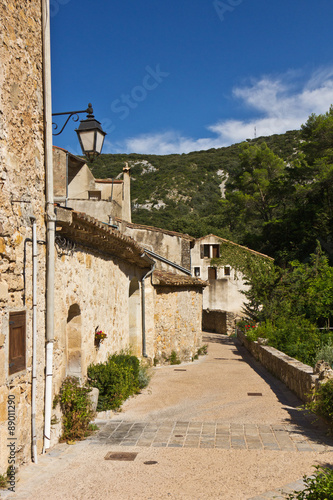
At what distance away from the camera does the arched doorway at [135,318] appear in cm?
1240

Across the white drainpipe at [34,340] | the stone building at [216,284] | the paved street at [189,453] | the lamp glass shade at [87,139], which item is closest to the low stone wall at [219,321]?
the stone building at [216,284]

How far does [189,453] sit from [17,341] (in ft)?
8.81

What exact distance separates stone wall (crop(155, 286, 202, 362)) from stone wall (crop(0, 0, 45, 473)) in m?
8.55

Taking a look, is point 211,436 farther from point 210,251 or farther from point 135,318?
point 210,251

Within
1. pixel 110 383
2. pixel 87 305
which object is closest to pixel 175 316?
pixel 110 383

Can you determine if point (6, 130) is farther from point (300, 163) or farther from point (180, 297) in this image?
point (300, 163)

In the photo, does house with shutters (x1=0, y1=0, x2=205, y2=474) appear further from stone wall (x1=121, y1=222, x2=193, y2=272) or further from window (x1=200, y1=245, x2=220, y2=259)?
window (x1=200, y1=245, x2=220, y2=259)

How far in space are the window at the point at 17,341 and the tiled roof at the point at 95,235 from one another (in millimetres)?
1568

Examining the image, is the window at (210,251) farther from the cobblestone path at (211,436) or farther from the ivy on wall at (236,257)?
the cobblestone path at (211,436)

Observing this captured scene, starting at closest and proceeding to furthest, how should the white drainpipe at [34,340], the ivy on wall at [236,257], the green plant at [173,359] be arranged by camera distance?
the white drainpipe at [34,340] < the green plant at [173,359] < the ivy on wall at [236,257]

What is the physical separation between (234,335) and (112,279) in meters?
20.6

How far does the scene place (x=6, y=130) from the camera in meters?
4.88

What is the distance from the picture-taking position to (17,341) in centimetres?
491

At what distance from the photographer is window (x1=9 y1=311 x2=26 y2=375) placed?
188 inches
